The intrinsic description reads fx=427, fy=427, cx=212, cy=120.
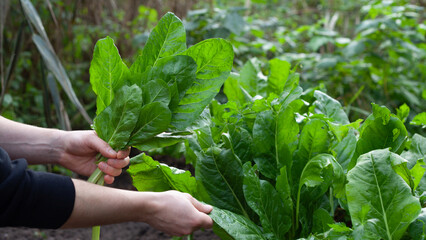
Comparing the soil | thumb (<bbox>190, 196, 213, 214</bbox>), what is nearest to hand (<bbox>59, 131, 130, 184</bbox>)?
thumb (<bbox>190, 196, 213, 214</bbox>)

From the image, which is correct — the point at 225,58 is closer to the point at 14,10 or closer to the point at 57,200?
the point at 57,200

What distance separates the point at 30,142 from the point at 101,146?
0.34 metres

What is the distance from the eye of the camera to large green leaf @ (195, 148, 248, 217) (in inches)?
44.8

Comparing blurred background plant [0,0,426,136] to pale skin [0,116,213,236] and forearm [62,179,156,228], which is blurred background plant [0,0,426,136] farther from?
forearm [62,179,156,228]

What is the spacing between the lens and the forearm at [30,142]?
131 centimetres

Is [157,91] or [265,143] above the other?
[157,91]

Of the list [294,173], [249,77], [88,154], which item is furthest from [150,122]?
[249,77]

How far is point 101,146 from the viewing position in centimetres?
113

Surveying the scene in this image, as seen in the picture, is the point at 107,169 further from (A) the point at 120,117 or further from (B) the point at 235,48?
(B) the point at 235,48

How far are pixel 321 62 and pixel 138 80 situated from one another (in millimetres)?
2165

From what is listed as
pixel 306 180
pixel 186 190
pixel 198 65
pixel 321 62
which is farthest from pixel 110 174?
pixel 321 62

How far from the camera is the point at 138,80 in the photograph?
3.68 feet

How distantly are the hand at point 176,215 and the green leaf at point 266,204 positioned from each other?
0.47 ft

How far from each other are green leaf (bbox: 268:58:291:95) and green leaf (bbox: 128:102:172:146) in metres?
0.61
